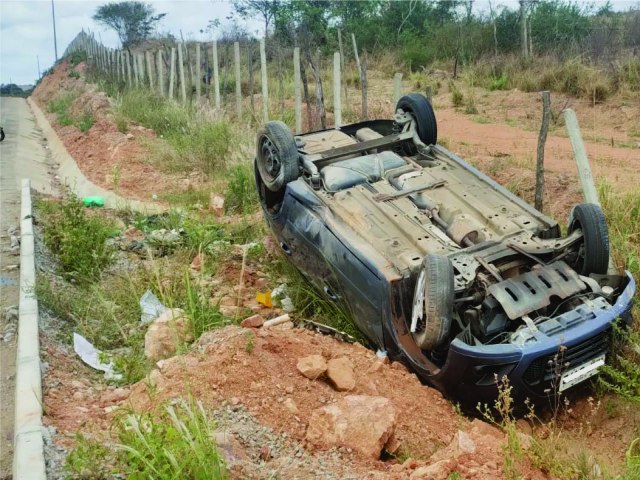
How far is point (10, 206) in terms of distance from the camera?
8836mm

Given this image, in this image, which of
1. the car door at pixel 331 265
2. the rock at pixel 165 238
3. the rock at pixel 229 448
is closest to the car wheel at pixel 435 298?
the car door at pixel 331 265

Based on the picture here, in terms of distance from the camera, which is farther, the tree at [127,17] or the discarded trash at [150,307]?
the tree at [127,17]

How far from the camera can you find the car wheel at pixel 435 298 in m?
3.79

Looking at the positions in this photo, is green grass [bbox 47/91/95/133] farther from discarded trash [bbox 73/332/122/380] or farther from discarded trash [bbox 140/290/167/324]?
discarded trash [bbox 73/332/122/380]

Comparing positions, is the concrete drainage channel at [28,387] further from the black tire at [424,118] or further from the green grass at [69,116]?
the green grass at [69,116]

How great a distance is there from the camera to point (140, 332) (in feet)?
16.8

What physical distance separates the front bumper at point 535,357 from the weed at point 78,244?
3702mm

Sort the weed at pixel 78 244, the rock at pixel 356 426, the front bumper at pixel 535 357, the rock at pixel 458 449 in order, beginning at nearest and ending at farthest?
1. the rock at pixel 458 449
2. the rock at pixel 356 426
3. the front bumper at pixel 535 357
4. the weed at pixel 78 244

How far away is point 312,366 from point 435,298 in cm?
87

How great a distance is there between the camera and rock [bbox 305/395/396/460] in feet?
11.1

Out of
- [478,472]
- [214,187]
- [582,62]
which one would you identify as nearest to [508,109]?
[582,62]

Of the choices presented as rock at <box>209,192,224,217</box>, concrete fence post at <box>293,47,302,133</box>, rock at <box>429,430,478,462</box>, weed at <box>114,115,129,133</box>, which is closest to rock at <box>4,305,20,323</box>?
rock at <box>209,192,224,217</box>

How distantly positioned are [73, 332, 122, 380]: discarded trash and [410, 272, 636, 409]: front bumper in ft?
7.64

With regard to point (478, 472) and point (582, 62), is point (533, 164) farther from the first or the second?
point (582, 62)
